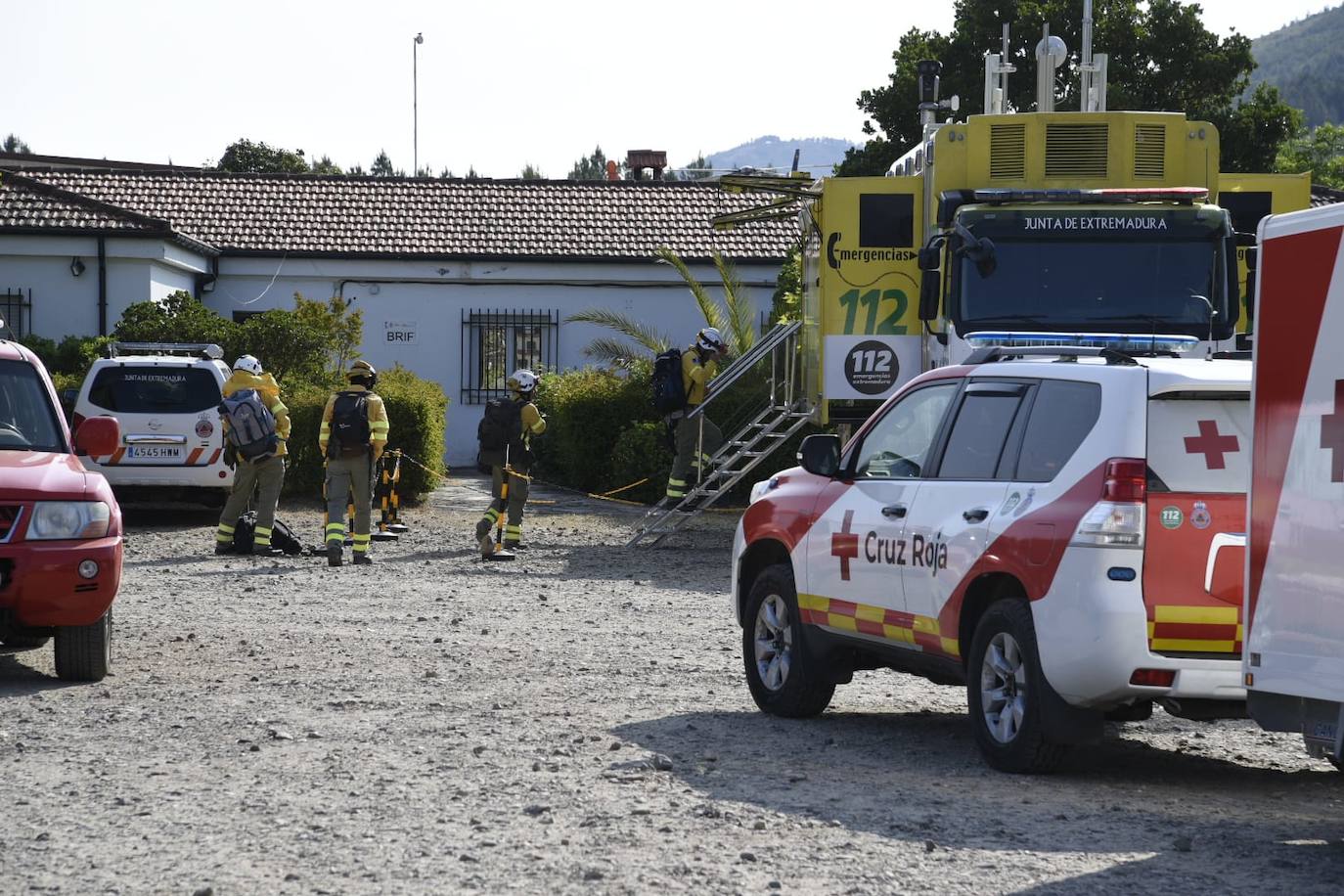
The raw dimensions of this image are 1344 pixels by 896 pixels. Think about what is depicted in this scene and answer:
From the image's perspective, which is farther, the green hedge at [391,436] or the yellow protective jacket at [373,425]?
the green hedge at [391,436]

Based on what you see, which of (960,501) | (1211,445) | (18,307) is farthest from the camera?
(18,307)

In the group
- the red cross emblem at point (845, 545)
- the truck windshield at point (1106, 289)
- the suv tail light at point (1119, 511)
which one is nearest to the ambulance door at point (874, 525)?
the red cross emblem at point (845, 545)

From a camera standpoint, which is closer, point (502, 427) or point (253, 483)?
point (253, 483)

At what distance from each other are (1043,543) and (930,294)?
7557 mm

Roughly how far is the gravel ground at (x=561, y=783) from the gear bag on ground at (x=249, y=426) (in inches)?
184

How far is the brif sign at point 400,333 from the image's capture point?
32906 mm

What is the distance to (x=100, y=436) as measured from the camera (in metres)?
10.1

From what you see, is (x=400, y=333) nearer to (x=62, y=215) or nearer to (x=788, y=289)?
(x=62, y=215)

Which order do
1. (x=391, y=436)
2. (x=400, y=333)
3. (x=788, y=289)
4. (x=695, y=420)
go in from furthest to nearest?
(x=400, y=333) < (x=788, y=289) < (x=391, y=436) < (x=695, y=420)

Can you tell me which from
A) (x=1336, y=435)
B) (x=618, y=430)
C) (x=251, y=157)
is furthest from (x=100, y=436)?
(x=251, y=157)

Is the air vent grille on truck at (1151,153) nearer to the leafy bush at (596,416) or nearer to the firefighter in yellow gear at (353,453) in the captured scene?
the firefighter in yellow gear at (353,453)

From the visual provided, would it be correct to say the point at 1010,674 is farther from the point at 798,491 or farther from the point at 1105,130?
the point at 1105,130

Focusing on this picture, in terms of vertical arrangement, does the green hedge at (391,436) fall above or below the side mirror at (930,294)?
below

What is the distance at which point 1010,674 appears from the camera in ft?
25.4
